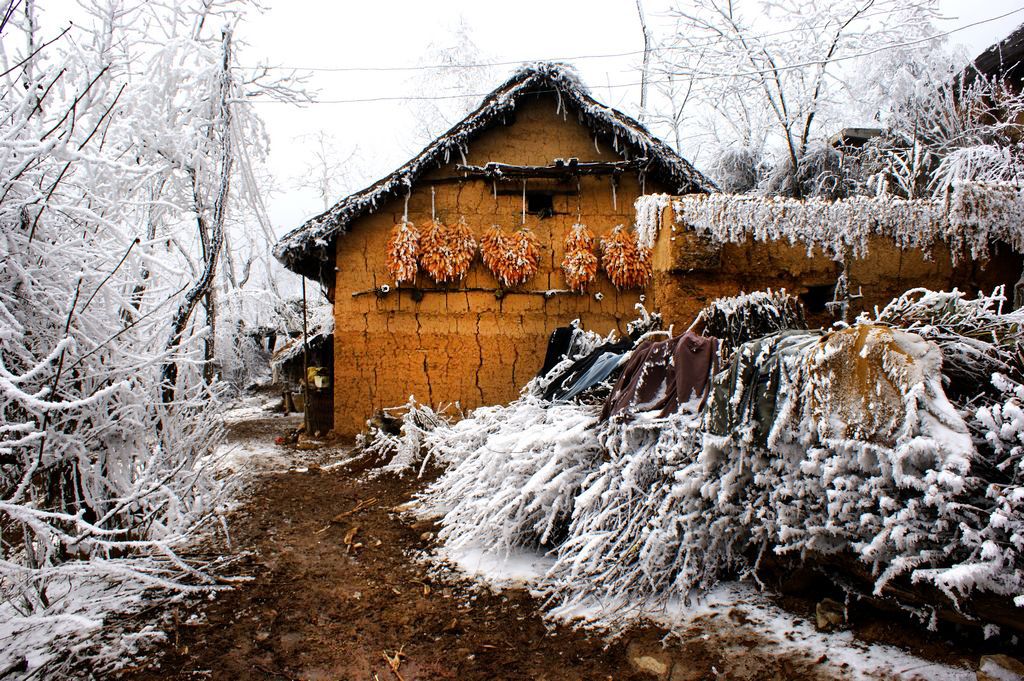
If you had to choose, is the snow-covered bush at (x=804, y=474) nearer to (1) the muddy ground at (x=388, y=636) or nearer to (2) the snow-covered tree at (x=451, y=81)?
(1) the muddy ground at (x=388, y=636)

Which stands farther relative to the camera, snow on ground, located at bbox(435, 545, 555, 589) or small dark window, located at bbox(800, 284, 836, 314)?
small dark window, located at bbox(800, 284, 836, 314)

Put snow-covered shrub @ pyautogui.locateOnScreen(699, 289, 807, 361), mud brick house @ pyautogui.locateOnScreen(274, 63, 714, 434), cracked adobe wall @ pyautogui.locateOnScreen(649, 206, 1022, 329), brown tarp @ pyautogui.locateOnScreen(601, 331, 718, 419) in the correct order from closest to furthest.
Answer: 1. brown tarp @ pyautogui.locateOnScreen(601, 331, 718, 419)
2. snow-covered shrub @ pyautogui.locateOnScreen(699, 289, 807, 361)
3. cracked adobe wall @ pyautogui.locateOnScreen(649, 206, 1022, 329)
4. mud brick house @ pyautogui.locateOnScreen(274, 63, 714, 434)

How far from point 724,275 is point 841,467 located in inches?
113

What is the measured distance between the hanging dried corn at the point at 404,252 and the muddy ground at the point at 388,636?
13.0 feet

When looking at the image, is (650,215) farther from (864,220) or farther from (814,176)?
(814,176)

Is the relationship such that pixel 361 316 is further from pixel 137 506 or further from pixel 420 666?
pixel 420 666

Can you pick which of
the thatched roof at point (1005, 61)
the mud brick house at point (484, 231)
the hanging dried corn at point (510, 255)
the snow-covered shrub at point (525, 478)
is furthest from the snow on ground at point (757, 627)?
the thatched roof at point (1005, 61)

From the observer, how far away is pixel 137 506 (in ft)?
11.5

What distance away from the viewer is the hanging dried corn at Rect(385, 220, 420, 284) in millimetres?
7457

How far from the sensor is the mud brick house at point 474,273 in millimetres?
7648

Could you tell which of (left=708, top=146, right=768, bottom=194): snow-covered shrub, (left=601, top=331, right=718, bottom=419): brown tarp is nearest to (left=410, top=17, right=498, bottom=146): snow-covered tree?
(left=708, top=146, right=768, bottom=194): snow-covered shrub

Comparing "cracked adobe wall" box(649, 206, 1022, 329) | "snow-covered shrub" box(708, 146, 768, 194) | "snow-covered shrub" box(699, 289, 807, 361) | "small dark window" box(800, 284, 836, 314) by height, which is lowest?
"snow-covered shrub" box(699, 289, 807, 361)

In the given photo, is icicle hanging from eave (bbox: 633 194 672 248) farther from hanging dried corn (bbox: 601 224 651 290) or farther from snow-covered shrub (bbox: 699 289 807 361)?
hanging dried corn (bbox: 601 224 651 290)

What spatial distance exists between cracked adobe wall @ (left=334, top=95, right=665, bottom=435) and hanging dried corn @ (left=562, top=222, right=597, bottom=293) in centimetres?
15
